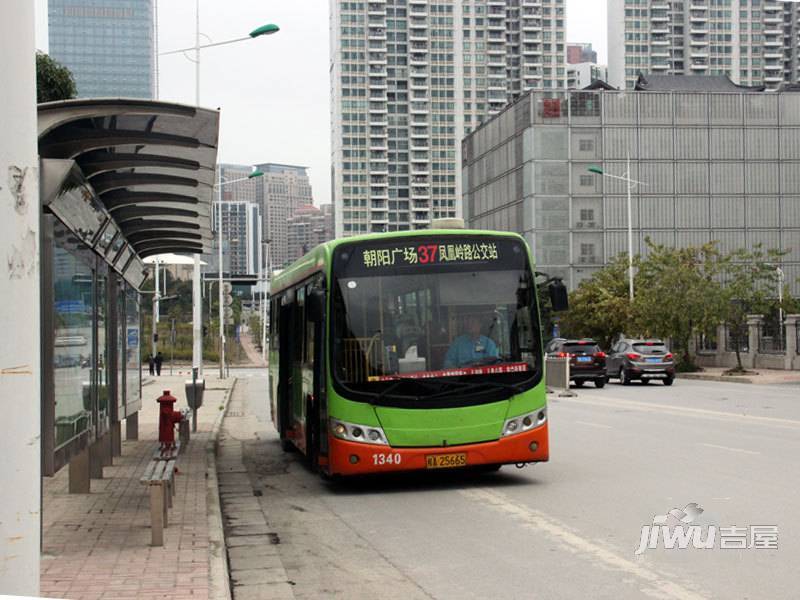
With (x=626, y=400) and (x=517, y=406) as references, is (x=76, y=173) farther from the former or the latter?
(x=626, y=400)

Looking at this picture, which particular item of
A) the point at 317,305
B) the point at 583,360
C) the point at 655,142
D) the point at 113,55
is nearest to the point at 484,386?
the point at 317,305

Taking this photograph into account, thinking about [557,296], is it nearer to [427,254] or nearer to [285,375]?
[427,254]

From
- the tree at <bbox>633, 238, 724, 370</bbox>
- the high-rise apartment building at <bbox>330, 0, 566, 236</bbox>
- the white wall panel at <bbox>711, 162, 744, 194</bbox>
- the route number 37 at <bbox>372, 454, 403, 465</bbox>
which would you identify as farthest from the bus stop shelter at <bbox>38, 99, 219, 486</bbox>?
the high-rise apartment building at <bbox>330, 0, 566, 236</bbox>

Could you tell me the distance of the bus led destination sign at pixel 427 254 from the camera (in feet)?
43.5

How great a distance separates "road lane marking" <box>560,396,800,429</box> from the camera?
2147 cm

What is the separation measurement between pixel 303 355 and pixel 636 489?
4986mm

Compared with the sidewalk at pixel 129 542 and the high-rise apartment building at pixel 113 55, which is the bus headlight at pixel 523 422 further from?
the high-rise apartment building at pixel 113 55

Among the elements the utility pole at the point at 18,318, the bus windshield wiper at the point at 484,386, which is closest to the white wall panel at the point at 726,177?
the bus windshield wiper at the point at 484,386

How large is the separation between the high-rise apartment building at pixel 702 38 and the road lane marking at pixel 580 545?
177905 mm

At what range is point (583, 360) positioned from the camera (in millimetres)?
40156

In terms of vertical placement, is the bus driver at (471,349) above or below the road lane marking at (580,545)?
above

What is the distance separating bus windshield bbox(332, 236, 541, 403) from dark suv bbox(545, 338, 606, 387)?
26.7 m

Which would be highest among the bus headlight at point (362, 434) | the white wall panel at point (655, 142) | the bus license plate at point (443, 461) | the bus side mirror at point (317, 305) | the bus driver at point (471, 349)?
the white wall panel at point (655, 142)

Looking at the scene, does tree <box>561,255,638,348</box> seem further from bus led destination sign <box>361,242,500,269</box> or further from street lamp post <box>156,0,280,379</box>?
bus led destination sign <box>361,242,500,269</box>
